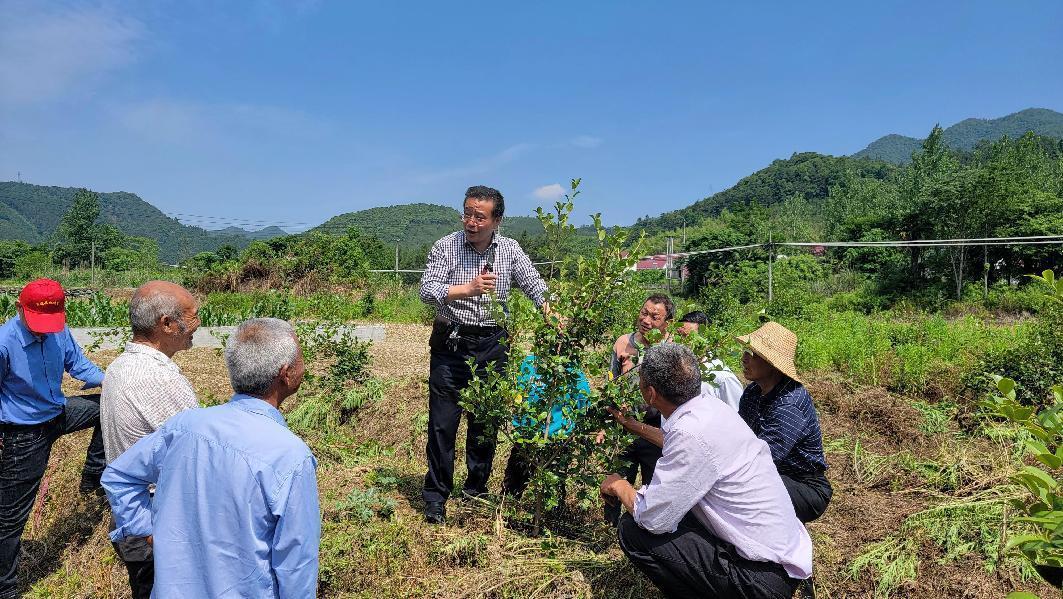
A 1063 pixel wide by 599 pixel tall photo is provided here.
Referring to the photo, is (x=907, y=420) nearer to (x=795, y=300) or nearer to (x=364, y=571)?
(x=364, y=571)

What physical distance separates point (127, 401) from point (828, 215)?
45888mm

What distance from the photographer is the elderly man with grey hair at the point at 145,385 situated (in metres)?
2.46

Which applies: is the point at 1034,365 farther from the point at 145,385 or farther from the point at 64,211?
the point at 64,211

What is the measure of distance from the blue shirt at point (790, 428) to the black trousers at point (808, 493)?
3cm

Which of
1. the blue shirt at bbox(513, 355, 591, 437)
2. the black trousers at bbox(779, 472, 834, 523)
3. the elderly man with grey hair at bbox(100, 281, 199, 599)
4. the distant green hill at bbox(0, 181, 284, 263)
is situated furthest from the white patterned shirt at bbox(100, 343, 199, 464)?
the distant green hill at bbox(0, 181, 284, 263)

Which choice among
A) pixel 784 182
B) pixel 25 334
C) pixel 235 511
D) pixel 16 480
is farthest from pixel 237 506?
pixel 784 182

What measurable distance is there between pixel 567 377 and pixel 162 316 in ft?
6.41

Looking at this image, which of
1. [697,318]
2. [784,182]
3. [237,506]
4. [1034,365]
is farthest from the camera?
[784,182]

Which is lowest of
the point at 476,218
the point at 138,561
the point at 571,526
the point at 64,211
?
the point at 571,526

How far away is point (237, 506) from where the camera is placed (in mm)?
1685

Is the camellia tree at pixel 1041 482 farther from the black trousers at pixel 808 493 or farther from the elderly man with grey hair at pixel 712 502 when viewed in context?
the black trousers at pixel 808 493

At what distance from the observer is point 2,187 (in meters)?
166

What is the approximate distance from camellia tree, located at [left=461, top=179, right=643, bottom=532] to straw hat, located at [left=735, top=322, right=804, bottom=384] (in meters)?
0.65

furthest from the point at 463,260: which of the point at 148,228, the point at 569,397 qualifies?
the point at 148,228
